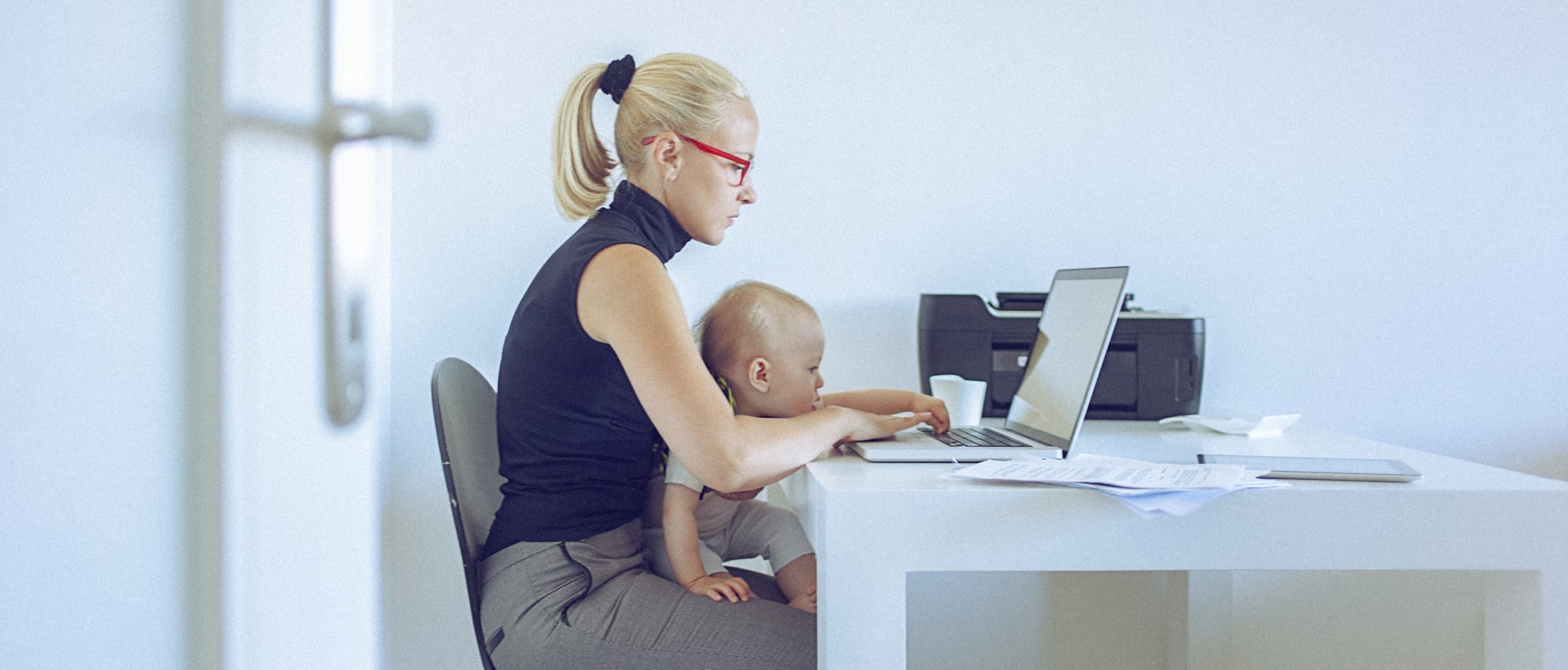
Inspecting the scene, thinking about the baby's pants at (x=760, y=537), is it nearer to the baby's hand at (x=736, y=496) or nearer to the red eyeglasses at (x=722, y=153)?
the baby's hand at (x=736, y=496)

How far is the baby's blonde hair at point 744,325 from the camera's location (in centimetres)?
140

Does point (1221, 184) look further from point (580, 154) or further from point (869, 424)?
point (580, 154)

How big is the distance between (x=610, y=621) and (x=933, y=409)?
0.59 metres

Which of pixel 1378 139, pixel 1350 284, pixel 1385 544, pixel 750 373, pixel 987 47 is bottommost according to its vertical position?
pixel 1385 544

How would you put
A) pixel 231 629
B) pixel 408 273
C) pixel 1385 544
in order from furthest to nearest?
pixel 408 273
pixel 1385 544
pixel 231 629

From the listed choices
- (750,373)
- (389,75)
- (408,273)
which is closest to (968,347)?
(750,373)

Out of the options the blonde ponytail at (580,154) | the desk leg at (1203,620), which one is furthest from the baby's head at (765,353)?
the desk leg at (1203,620)

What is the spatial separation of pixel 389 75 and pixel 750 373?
0.99 metres

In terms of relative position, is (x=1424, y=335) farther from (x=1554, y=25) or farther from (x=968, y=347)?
(x=968, y=347)

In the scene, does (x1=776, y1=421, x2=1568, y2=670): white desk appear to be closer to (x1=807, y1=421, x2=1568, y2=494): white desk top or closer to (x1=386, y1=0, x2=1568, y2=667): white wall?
(x1=807, y1=421, x2=1568, y2=494): white desk top

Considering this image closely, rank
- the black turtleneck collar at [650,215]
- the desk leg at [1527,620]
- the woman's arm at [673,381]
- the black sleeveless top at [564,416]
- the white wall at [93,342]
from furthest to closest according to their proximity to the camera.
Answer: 1. the black turtleneck collar at [650,215]
2. the black sleeveless top at [564,416]
3. the woman's arm at [673,381]
4. the desk leg at [1527,620]
5. the white wall at [93,342]

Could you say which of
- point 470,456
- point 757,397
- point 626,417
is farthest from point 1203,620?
point 470,456

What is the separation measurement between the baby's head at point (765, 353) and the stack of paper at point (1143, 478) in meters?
0.34

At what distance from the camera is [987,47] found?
2.04 metres
